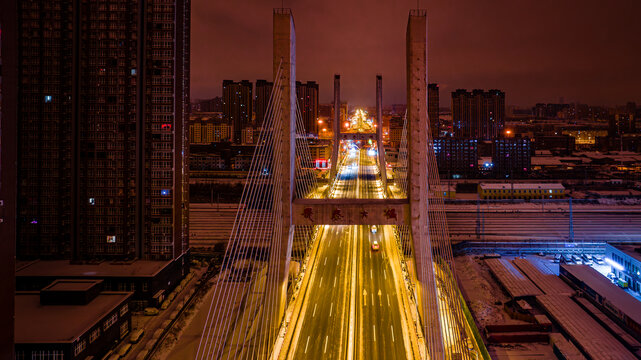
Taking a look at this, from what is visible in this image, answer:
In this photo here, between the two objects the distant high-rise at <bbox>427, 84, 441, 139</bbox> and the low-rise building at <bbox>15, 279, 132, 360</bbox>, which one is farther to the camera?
the distant high-rise at <bbox>427, 84, 441, 139</bbox>

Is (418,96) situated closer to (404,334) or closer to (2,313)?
(404,334)

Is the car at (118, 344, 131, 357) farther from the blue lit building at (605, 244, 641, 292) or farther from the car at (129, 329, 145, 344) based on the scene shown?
the blue lit building at (605, 244, 641, 292)

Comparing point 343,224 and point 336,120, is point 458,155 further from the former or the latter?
point 343,224

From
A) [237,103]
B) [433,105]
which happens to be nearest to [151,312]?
[433,105]

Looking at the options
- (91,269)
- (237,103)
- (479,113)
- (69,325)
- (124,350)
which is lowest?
(124,350)

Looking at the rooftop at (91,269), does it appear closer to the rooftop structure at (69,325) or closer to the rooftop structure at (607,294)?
the rooftop structure at (69,325)

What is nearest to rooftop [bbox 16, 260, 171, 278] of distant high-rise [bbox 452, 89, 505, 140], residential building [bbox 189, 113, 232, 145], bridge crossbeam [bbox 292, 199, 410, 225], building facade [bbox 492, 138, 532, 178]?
bridge crossbeam [bbox 292, 199, 410, 225]
